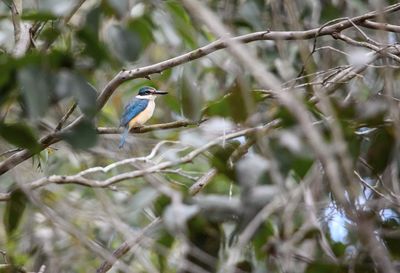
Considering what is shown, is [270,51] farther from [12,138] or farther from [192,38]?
[12,138]

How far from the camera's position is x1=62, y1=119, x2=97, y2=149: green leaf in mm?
1856

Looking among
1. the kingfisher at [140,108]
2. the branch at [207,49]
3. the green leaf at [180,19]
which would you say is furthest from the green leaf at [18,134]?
the kingfisher at [140,108]

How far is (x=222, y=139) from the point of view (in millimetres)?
2236

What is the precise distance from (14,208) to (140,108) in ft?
9.09

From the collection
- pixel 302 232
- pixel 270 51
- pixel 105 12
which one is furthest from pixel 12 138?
pixel 270 51

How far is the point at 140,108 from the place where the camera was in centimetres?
493

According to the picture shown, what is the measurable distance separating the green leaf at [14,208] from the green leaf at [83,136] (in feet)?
1.09

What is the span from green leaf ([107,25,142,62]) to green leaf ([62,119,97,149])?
0.74 ft

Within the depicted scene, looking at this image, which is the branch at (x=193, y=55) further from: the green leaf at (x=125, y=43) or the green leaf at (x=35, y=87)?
the green leaf at (x=35, y=87)

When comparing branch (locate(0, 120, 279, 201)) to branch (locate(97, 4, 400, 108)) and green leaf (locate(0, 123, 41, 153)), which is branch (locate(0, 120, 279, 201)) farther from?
branch (locate(97, 4, 400, 108))

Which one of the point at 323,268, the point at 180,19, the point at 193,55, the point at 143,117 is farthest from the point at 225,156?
the point at 143,117

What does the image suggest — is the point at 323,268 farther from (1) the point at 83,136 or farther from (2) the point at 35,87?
(2) the point at 35,87

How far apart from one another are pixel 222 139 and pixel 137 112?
260 cm

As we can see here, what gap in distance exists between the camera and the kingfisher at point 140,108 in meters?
4.60
